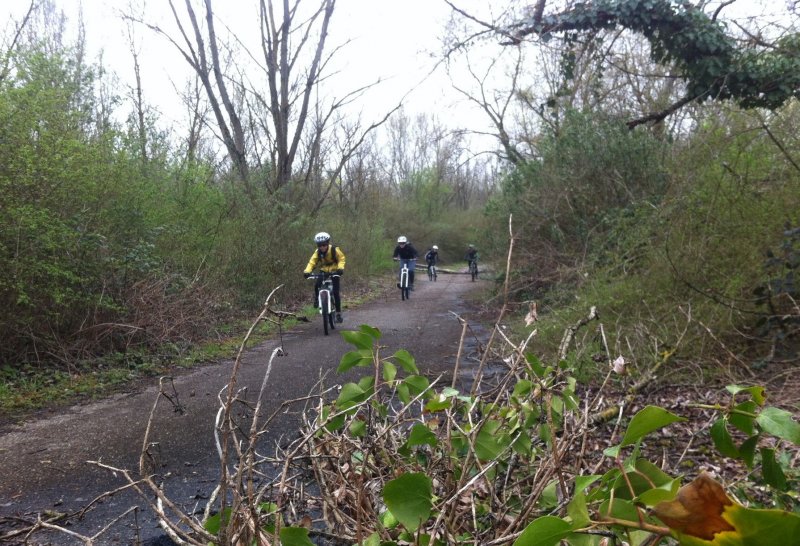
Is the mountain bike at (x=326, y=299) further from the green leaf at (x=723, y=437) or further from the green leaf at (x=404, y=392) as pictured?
the green leaf at (x=723, y=437)

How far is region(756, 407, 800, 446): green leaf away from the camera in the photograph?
0.99m

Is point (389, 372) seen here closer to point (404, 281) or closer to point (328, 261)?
point (328, 261)

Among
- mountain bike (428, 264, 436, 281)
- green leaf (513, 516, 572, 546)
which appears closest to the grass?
green leaf (513, 516, 572, 546)

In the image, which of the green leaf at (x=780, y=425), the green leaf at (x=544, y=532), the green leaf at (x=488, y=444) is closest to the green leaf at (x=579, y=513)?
the green leaf at (x=544, y=532)

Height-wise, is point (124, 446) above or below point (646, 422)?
below

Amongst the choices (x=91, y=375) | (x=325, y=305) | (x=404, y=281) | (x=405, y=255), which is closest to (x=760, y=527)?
(x=91, y=375)

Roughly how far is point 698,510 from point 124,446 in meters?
4.94

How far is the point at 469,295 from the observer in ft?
66.1

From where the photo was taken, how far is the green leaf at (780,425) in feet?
3.25

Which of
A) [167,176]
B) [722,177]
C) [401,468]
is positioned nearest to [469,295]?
[167,176]

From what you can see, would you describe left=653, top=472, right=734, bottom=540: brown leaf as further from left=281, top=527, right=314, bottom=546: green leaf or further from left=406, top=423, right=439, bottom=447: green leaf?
left=406, top=423, right=439, bottom=447: green leaf

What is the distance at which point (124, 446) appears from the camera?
4660mm

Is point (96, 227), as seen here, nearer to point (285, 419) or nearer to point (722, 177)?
point (285, 419)

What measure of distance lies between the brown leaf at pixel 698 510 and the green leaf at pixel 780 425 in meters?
0.53
